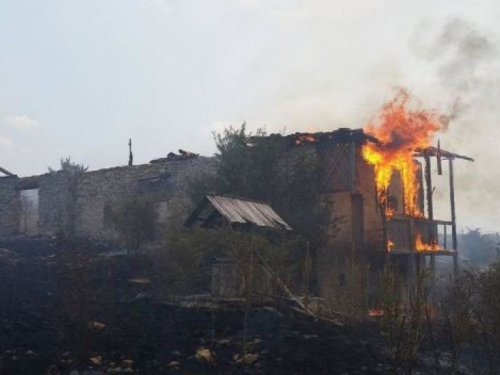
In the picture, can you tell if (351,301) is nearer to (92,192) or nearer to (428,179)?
(428,179)

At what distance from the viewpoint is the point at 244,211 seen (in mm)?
13289

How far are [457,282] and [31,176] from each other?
2344cm

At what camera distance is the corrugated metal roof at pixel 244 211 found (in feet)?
41.1

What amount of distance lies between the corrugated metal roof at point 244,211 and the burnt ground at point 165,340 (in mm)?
2219

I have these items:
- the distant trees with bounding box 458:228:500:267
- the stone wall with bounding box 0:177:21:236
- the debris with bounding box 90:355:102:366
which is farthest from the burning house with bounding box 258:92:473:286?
the distant trees with bounding box 458:228:500:267

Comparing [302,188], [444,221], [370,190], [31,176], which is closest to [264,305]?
[302,188]

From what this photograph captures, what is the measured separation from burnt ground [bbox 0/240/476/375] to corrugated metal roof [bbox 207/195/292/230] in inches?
87.3

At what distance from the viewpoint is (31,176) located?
2750 cm

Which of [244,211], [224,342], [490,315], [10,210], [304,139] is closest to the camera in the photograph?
[490,315]

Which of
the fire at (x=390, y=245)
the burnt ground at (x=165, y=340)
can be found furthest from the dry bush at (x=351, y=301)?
the fire at (x=390, y=245)

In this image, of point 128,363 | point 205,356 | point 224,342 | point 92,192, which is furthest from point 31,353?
point 92,192

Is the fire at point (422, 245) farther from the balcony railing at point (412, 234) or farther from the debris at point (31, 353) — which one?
the debris at point (31, 353)

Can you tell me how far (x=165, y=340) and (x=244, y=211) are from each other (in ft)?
16.0

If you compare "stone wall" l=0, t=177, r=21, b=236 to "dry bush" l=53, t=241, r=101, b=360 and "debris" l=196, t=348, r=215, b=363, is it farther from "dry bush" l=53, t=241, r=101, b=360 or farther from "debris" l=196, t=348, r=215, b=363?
"debris" l=196, t=348, r=215, b=363
